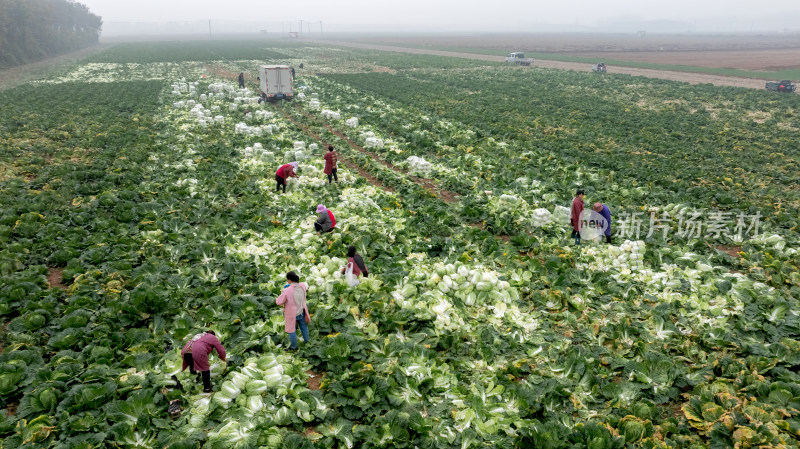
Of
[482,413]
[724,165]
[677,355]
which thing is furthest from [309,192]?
[724,165]

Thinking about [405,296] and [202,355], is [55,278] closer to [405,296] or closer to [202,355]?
[202,355]

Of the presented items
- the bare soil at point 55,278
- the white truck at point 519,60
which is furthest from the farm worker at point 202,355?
the white truck at point 519,60

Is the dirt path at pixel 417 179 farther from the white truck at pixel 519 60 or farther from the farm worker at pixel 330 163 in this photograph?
the white truck at pixel 519 60

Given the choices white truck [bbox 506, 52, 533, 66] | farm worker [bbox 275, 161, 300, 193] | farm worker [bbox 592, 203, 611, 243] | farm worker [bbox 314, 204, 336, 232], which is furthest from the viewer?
white truck [bbox 506, 52, 533, 66]

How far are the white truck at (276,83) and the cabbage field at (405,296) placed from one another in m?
13.1

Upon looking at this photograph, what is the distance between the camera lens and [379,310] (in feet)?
30.6

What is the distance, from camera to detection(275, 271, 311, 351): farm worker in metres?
8.15

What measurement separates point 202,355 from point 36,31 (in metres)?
110

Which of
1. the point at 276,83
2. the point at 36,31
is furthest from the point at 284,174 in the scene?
the point at 36,31

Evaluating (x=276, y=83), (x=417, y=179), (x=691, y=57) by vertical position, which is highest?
(x=691, y=57)

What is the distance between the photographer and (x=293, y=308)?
8.19 m

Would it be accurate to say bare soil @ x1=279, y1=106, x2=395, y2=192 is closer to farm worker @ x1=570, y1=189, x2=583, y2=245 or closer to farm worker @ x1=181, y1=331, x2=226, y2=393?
farm worker @ x1=570, y1=189, x2=583, y2=245

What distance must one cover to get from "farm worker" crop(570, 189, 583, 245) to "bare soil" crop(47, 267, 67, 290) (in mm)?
13555

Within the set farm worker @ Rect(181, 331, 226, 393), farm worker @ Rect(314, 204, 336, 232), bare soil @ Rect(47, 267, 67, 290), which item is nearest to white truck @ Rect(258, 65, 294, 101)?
farm worker @ Rect(314, 204, 336, 232)
